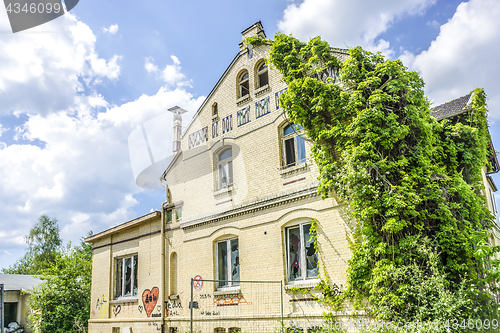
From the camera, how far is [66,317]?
2089cm

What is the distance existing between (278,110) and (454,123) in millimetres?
5483

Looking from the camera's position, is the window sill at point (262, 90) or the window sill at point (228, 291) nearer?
the window sill at point (228, 291)

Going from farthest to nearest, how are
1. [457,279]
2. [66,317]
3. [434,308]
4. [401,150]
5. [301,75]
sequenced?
[66,317]
[301,75]
[401,150]
[457,279]
[434,308]

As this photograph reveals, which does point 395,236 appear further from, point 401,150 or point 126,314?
point 126,314

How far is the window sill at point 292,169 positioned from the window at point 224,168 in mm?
2590

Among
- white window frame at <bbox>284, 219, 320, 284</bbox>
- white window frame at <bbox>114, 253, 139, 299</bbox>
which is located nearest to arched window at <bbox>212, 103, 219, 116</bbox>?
white window frame at <bbox>284, 219, 320, 284</bbox>

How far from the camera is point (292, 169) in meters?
12.8

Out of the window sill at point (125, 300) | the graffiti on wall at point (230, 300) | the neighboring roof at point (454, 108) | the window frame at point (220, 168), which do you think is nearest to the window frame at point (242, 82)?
the window frame at point (220, 168)

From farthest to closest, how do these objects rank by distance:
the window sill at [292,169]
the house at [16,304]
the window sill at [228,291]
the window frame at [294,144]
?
the house at [16,304]
the window sill at [228,291]
the window frame at [294,144]
the window sill at [292,169]

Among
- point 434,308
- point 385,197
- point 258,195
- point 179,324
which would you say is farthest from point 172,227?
point 434,308

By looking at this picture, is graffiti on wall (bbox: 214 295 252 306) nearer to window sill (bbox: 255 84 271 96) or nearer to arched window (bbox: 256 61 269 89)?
window sill (bbox: 255 84 271 96)

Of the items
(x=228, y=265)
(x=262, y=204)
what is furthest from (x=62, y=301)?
(x=262, y=204)

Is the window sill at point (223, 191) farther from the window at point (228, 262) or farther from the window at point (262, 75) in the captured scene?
the window at point (262, 75)

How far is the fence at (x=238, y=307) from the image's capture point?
12.1 m
